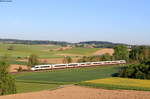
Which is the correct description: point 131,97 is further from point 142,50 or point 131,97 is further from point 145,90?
point 142,50

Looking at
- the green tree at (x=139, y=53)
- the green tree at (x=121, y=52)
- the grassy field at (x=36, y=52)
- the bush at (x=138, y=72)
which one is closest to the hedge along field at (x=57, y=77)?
the bush at (x=138, y=72)

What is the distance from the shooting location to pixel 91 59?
9088cm

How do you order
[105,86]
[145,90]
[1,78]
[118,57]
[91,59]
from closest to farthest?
[1,78]
[145,90]
[105,86]
[91,59]
[118,57]

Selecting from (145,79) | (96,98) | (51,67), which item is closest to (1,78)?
(96,98)

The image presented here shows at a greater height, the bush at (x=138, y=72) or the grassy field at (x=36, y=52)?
the grassy field at (x=36, y=52)

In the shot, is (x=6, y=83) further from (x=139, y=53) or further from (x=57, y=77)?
(x=139, y=53)

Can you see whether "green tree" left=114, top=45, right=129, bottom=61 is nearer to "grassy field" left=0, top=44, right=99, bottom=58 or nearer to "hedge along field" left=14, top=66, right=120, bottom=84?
"grassy field" left=0, top=44, right=99, bottom=58

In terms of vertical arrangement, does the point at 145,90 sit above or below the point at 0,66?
below

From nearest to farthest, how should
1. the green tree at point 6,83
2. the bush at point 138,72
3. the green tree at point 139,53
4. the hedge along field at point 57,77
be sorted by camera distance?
the green tree at point 6,83, the hedge along field at point 57,77, the bush at point 138,72, the green tree at point 139,53

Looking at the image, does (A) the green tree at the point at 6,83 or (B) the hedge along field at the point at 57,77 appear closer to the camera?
(A) the green tree at the point at 6,83

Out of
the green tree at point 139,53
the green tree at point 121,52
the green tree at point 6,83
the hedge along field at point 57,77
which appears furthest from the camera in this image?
the green tree at point 121,52

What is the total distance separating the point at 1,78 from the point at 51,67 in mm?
37219

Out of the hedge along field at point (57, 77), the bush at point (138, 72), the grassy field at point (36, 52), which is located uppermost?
the grassy field at point (36, 52)

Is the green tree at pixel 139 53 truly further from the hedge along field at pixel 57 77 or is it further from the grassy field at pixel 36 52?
the hedge along field at pixel 57 77
